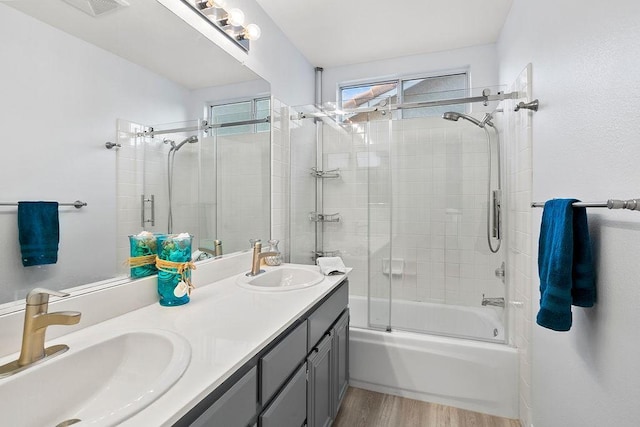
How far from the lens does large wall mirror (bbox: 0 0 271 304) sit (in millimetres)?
845

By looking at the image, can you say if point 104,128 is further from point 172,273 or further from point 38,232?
point 172,273

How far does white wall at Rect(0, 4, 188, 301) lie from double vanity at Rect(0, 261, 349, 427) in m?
0.18

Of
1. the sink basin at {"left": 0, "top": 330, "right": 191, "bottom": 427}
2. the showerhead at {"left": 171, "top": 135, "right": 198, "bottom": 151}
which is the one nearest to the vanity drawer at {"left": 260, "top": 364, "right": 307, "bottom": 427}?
the sink basin at {"left": 0, "top": 330, "right": 191, "bottom": 427}

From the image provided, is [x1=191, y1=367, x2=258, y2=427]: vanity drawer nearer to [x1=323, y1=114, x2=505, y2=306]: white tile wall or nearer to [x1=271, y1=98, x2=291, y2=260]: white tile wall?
[x1=271, y1=98, x2=291, y2=260]: white tile wall

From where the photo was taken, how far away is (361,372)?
6.94 ft

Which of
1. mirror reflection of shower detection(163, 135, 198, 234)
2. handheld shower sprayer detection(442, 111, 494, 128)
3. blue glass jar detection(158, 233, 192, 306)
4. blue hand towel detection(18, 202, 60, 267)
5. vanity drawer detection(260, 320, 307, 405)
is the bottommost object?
vanity drawer detection(260, 320, 307, 405)

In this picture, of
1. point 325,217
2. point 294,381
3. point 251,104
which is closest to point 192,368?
point 294,381

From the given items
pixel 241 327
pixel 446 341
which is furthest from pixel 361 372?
pixel 241 327

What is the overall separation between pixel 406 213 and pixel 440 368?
1.21 m

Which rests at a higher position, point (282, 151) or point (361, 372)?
point (282, 151)

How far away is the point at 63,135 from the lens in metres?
0.95

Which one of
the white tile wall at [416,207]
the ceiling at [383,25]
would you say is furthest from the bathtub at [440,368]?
the ceiling at [383,25]

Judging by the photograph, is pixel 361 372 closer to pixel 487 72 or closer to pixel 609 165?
pixel 609 165

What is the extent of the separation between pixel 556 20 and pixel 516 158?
2.59ft
